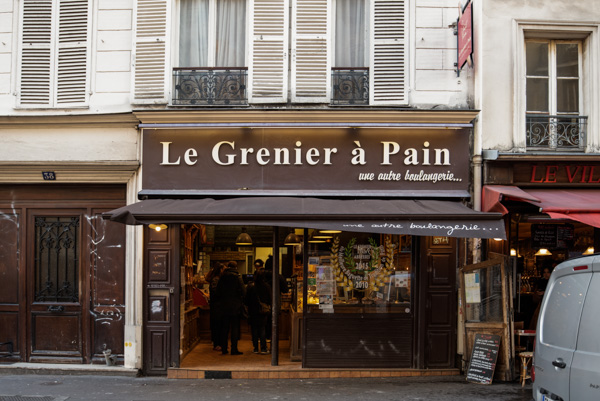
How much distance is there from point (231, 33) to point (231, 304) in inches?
188

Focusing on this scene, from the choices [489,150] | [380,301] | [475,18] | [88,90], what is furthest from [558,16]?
[88,90]

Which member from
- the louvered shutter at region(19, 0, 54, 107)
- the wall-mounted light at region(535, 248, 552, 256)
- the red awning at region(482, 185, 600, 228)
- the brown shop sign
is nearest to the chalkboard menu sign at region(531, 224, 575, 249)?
the wall-mounted light at region(535, 248, 552, 256)

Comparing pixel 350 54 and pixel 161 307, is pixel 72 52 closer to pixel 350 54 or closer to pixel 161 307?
pixel 161 307

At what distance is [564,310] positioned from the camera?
5.69 m

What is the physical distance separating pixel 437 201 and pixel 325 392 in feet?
10.8

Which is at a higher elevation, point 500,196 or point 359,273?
point 500,196

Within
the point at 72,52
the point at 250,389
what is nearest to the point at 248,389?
the point at 250,389

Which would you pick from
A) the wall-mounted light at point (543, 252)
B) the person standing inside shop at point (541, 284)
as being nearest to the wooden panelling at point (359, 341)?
the person standing inside shop at point (541, 284)

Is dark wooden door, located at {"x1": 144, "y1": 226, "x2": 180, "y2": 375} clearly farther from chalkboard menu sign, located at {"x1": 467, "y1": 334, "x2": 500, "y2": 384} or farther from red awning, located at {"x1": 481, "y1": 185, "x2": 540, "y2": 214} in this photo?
red awning, located at {"x1": 481, "y1": 185, "x2": 540, "y2": 214}

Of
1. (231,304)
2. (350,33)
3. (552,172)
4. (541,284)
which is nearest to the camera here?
(552,172)

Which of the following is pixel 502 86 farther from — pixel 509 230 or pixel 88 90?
pixel 88 90

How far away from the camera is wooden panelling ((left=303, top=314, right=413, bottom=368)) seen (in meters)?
10.0

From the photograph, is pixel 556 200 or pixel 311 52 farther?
pixel 311 52

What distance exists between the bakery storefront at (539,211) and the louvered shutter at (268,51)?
360cm
